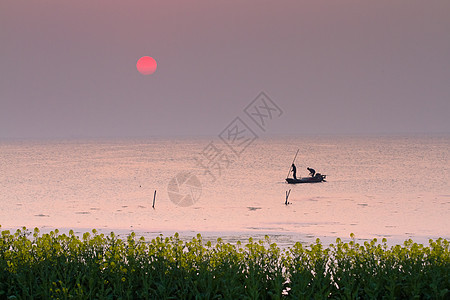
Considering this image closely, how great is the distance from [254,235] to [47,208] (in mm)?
30338

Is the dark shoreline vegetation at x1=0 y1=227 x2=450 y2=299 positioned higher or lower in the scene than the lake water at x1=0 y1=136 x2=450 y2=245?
lower

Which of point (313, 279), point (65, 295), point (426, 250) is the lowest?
point (65, 295)

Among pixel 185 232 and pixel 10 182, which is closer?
pixel 185 232

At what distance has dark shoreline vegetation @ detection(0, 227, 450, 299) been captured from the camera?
34.3ft

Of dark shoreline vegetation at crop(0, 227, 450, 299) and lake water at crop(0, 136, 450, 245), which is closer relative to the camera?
dark shoreline vegetation at crop(0, 227, 450, 299)

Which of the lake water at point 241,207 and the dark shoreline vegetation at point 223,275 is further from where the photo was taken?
the lake water at point 241,207

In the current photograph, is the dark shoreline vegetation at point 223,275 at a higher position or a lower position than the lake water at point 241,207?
lower

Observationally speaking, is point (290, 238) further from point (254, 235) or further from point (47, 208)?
point (47, 208)

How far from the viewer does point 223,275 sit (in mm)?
10945

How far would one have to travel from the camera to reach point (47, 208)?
59.6m

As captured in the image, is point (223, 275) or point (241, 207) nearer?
point (223, 275)

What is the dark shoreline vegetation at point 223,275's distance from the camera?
34.3 ft

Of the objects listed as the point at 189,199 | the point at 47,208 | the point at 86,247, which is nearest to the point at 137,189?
the point at 189,199

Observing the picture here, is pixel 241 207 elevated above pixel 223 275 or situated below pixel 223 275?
above
